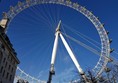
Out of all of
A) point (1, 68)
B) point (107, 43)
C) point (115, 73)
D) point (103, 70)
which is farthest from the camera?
point (107, 43)

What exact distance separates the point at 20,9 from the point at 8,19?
3.66 metres

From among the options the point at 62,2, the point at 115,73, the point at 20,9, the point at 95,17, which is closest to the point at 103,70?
the point at 115,73

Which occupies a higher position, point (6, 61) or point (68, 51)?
point (6, 61)

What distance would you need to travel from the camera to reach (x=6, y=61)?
44.7 m

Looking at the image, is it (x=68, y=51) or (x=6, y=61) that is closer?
(x=68, y=51)

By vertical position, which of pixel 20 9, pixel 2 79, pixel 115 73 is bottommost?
pixel 115 73

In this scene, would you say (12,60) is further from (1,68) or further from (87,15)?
(87,15)

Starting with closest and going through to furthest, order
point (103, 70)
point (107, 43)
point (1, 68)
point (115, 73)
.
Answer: point (115, 73)
point (1, 68)
point (103, 70)
point (107, 43)

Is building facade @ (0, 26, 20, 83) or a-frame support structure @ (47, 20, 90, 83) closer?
a-frame support structure @ (47, 20, 90, 83)

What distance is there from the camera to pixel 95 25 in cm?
5009

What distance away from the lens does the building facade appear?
4176cm

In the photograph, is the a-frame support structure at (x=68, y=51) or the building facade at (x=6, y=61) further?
the building facade at (x=6, y=61)

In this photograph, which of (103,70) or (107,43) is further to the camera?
(107,43)

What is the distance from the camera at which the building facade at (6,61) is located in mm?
41763
